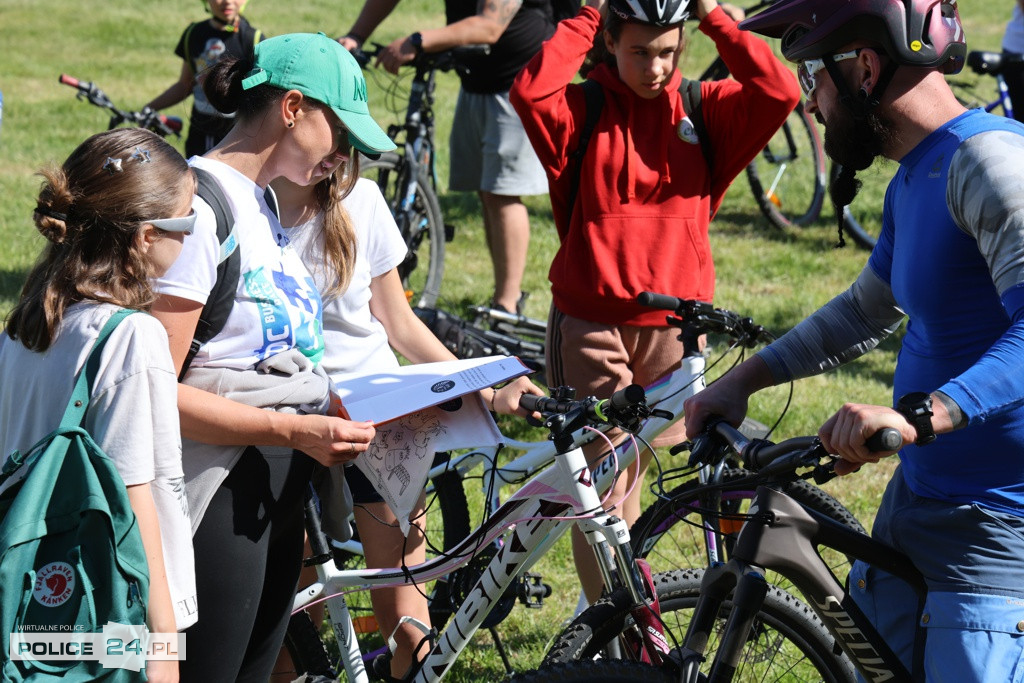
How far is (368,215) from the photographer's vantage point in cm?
321

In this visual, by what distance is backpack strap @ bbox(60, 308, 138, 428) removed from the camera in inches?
86.0

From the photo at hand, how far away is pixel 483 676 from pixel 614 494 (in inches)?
34.0

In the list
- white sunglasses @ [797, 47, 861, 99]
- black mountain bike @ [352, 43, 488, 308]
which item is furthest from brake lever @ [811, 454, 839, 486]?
black mountain bike @ [352, 43, 488, 308]

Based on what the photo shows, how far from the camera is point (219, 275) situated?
258 centimetres

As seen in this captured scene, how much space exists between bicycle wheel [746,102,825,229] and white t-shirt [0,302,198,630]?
7747mm

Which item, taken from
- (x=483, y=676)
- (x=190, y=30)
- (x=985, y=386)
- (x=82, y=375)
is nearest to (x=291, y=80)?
(x=82, y=375)

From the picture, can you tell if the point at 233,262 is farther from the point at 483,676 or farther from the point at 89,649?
the point at 483,676

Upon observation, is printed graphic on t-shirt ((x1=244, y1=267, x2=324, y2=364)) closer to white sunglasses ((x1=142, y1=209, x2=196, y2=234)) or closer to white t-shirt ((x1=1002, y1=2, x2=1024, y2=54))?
white sunglasses ((x1=142, y1=209, x2=196, y2=234))

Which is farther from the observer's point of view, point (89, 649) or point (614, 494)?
point (614, 494)

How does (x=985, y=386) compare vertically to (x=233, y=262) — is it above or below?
below

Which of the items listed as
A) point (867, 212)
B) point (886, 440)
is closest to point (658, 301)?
point (886, 440)

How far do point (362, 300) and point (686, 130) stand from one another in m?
1.26

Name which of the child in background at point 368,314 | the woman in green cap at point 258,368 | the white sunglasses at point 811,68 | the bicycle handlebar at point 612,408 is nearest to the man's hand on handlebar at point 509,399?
the child in background at point 368,314

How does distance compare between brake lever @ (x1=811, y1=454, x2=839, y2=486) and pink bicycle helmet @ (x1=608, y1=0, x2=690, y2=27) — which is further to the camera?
pink bicycle helmet @ (x1=608, y1=0, x2=690, y2=27)
